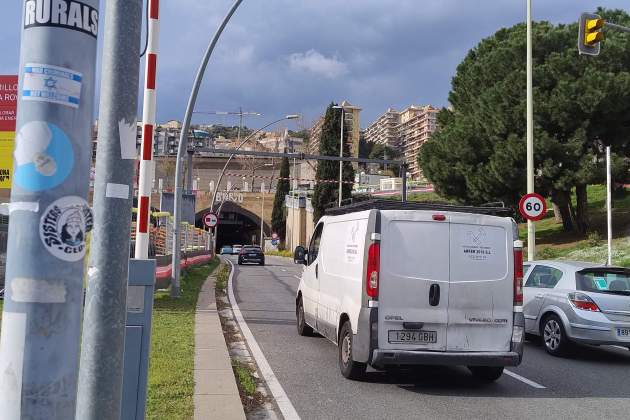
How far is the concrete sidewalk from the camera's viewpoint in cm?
588

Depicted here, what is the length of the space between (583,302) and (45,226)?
8.84m

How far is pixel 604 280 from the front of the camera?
32.1 ft

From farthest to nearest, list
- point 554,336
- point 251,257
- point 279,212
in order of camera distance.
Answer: point 279,212, point 251,257, point 554,336

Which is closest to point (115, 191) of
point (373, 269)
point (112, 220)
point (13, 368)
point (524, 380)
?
point (112, 220)

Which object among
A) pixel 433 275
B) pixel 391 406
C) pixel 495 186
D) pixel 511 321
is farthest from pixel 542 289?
pixel 495 186

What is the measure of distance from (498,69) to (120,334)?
33027 millimetres

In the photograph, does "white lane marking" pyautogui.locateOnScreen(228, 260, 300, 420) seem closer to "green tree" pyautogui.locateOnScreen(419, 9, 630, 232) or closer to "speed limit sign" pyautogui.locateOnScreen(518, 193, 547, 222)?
"speed limit sign" pyautogui.locateOnScreen(518, 193, 547, 222)

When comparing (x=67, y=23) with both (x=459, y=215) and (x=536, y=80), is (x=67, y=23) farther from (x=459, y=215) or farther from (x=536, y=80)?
(x=536, y=80)

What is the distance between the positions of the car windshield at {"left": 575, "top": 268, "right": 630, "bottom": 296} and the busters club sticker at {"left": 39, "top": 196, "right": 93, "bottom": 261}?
885cm

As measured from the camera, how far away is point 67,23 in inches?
94.7

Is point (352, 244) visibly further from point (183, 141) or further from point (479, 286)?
point (183, 141)

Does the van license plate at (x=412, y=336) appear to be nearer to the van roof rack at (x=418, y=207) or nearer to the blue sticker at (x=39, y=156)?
the van roof rack at (x=418, y=207)

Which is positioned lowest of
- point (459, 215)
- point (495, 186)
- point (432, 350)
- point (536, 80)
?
point (432, 350)

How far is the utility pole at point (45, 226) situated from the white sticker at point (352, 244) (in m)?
5.35
